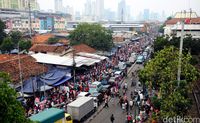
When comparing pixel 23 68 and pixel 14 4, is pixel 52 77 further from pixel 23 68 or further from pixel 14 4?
pixel 14 4

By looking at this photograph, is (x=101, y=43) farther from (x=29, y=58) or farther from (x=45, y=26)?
(x=45, y=26)

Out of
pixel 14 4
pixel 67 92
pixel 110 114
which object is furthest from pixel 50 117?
pixel 14 4

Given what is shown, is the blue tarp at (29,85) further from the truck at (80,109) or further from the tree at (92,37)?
the tree at (92,37)

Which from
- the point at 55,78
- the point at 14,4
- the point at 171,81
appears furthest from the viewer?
the point at 14,4

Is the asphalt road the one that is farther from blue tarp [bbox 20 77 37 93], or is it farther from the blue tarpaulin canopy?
blue tarp [bbox 20 77 37 93]

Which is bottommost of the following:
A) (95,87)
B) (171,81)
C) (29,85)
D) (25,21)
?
(95,87)

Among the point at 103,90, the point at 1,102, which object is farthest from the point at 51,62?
the point at 1,102
